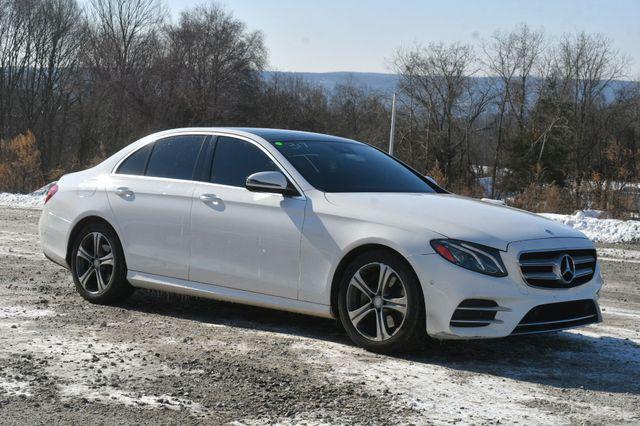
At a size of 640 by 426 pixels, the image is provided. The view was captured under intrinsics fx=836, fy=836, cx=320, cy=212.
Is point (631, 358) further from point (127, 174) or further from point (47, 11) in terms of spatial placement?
point (47, 11)

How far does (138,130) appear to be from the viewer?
76.1 m

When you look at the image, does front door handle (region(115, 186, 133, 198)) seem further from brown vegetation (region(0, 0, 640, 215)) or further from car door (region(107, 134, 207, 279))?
brown vegetation (region(0, 0, 640, 215))

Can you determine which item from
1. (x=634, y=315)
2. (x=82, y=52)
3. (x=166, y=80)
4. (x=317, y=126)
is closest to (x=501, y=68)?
(x=317, y=126)

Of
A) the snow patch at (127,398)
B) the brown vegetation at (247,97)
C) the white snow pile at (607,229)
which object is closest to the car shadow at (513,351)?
the snow patch at (127,398)

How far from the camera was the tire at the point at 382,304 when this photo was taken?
217 inches

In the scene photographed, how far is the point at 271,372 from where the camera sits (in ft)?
16.9

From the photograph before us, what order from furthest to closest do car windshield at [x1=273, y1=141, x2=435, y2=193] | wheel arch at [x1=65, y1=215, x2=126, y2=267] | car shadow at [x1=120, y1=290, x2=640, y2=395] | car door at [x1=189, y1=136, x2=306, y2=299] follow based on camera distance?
1. wheel arch at [x1=65, y1=215, x2=126, y2=267]
2. car windshield at [x1=273, y1=141, x2=435, y2=193]
3. car door at [x1=189, y1=136, x2=306, y2=299]
4. car shadow at [x1=120, y1=290, x2=640, y2=395]

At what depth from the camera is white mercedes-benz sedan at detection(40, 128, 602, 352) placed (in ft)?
17.8

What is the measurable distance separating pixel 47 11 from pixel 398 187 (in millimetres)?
70240

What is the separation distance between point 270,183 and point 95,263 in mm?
2152

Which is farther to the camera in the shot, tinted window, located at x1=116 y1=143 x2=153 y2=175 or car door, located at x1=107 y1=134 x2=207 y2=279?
tinted window, located at x1=116 y1=143 x2=153 y2=175

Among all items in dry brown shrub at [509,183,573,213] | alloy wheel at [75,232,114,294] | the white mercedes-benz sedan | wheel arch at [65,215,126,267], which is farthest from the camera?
dry brown shrub at [509,183,573,213]

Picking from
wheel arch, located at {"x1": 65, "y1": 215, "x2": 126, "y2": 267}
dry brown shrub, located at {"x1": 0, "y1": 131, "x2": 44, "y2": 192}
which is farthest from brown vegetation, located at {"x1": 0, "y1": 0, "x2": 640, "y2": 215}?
wheel arch, located at {"x1": 65, "y1": 215, "x2": 126, "y2": 267}

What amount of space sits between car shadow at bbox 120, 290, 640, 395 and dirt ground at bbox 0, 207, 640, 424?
0.01 m
